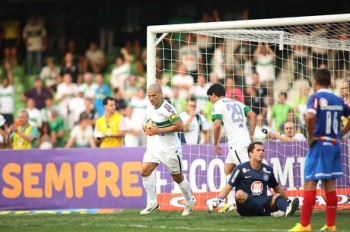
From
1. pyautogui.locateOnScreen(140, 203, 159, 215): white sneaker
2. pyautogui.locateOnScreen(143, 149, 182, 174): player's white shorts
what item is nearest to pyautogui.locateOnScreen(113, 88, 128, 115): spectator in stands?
pyautogui.locateOnScreen(140, 203, 159, 215): white sneaker

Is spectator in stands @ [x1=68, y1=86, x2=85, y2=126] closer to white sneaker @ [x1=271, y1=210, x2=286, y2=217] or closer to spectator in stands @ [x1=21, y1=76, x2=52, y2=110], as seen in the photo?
spectator in stands @ [x1=21, y1=76, x2=52, y2=110]

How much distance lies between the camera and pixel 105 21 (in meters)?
27.5

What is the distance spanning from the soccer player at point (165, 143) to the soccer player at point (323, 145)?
3.58 m

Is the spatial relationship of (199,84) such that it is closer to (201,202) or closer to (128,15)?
(201,202)

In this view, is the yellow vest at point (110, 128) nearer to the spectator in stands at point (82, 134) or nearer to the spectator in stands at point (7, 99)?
the spectator in stands at point (82, 134)

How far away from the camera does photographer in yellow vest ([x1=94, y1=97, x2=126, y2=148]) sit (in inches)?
746

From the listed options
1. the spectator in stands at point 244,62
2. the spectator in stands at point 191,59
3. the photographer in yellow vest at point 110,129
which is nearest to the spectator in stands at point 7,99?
the spectator in stands at point 191,59

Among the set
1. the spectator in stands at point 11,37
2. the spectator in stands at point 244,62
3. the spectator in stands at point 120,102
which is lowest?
the spectator in stands at point 120,102

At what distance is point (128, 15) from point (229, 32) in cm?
1131

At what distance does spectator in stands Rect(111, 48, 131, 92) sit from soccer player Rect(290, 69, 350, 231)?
1239 centimetres

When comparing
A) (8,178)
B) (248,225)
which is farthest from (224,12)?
(248,225)

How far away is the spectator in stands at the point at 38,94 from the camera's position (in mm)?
24219

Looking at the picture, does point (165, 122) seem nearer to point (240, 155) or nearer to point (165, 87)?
point (240, 155)

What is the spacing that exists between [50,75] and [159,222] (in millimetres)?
12583
